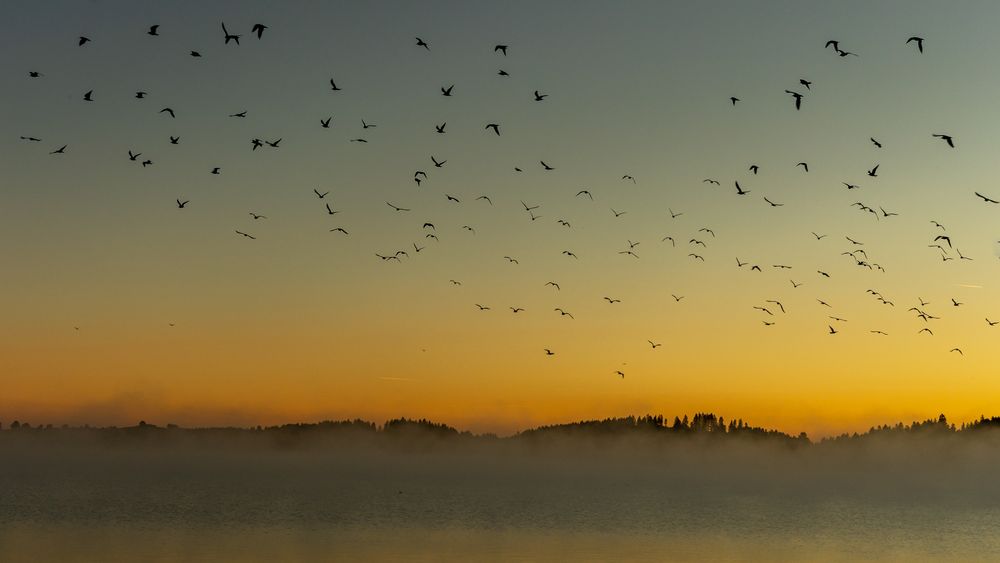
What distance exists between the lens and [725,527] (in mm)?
127562

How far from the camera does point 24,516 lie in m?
124

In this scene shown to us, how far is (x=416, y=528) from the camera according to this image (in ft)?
368

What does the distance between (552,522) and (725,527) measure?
23721mm

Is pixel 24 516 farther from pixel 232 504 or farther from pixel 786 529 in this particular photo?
pixel 786 529

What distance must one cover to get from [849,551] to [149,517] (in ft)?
290

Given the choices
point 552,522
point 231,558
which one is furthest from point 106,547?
point 552,522

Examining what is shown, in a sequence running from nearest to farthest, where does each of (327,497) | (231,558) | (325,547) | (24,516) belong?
(231,558) < (325,547) < (24,516) < (327,497)

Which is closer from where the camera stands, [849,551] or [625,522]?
[849,551]

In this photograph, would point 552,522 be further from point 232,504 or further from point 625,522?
point 232,504

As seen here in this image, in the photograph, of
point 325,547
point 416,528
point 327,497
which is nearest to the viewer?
point 325,547

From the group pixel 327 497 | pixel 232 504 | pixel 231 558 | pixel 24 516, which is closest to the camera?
pixel 231 558

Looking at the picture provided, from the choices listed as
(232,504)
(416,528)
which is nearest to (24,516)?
(232,504)

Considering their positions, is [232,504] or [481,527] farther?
[232,504]

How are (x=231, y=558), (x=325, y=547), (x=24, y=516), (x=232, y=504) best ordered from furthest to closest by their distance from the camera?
(x=232, y=504) < (x=24, y=516) < (x=325, y=547) < (x=231, y=558)
